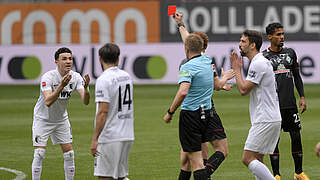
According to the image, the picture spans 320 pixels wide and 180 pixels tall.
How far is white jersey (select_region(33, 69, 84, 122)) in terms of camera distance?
32.4 feet

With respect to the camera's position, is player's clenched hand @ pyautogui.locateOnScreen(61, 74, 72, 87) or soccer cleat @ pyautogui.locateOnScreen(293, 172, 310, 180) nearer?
player's clenched hand @ pyautogui.locateOnScreen(61, 74, 72, 87)

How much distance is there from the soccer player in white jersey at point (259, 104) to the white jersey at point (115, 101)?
1.57m

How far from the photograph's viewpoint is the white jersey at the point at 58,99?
9867 mm

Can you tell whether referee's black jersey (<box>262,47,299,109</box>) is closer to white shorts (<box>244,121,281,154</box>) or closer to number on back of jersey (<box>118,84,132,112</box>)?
white shorts (<box>244,121,281,154</box>)

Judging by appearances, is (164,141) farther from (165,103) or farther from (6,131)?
(165,103)

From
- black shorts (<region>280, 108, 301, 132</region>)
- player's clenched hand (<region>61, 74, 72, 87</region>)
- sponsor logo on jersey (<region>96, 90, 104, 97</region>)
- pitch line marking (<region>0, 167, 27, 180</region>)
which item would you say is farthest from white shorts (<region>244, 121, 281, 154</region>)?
pitch line marking (<region>0, 167, 27, 180</region>)

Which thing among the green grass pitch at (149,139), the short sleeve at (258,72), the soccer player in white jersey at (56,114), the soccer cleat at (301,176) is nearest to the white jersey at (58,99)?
the soccer player in white jersey at (56,114)

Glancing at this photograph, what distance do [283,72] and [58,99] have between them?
3.44 metres

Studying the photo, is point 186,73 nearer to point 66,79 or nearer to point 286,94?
point 66,79

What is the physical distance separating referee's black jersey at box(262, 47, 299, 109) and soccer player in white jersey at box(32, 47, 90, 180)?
2938mm

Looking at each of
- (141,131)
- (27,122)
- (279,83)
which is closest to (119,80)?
(279,83)

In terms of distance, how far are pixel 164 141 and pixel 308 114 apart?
5628 millimetres

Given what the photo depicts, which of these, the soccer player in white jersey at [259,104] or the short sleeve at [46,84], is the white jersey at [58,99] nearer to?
the short sleeve at [46,84]

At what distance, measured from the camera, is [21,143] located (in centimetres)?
1469
